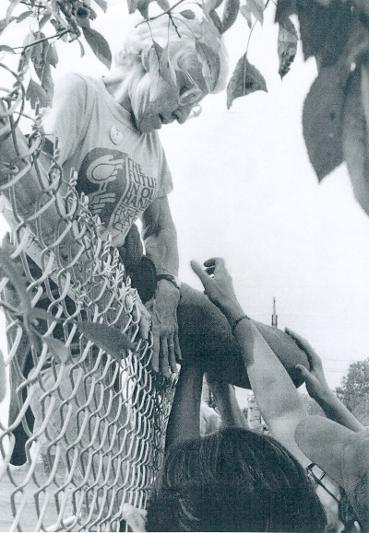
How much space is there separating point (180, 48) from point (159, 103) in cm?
13

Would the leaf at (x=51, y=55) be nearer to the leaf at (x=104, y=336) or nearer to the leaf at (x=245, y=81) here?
the leaf at (x=245, y=81)

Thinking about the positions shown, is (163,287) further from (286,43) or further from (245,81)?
(286,43)

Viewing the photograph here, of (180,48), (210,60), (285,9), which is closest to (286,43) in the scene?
(285,9)

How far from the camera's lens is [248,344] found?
99 centimetres

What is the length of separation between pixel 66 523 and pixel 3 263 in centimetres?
51

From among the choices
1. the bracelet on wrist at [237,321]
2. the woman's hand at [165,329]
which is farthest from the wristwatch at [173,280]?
the bracelet on wrist at [237,321]

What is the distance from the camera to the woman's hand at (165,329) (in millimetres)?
1034

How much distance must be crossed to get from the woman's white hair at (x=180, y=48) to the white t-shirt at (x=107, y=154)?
0.06 meters

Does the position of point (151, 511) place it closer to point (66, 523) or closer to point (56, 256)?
point (66, 523)

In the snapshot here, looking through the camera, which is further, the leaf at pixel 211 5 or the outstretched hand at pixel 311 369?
the outstretched hand at pixel 311 369

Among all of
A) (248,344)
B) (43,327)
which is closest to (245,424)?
(248,344)

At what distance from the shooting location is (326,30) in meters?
0.41

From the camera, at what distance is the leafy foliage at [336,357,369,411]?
37.8 inches

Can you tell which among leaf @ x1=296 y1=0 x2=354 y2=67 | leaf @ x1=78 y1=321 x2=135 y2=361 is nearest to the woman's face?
leaf @ x1=296 y1=0 x2=354 y2=67
